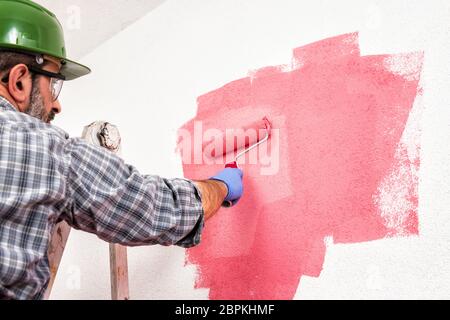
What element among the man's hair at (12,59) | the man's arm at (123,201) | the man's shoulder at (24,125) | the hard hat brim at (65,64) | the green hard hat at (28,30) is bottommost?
the man's arm at (123,201)

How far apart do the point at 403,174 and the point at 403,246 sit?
0.50 ft

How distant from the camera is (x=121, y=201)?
91cm

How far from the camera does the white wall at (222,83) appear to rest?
947 mm

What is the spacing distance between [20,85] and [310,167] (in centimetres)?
70

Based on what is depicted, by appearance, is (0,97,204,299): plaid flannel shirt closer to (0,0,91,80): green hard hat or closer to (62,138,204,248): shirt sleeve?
(62,138,204,248): shirt sleeve

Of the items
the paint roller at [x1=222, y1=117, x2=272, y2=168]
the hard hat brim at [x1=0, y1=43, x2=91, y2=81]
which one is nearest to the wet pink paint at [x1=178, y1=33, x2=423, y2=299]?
the paint roller at [x1=222, y1=117, x2=272, y2=168]

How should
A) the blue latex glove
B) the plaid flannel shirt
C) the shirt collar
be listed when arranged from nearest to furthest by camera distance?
the plaid flannel shirt
the shirt collar
the blue latex glove

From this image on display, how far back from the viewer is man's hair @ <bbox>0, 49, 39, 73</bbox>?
102 centimetres

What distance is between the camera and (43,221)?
0.85m

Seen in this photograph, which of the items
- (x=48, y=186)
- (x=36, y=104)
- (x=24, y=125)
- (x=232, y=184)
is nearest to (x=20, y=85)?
(x=36, y=104)

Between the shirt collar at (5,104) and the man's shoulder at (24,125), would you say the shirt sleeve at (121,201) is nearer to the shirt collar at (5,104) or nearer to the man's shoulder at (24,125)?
the man's shoulder at (24,125)

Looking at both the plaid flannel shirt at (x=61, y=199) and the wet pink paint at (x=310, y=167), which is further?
the wet pink paint at (x=310, y=167)

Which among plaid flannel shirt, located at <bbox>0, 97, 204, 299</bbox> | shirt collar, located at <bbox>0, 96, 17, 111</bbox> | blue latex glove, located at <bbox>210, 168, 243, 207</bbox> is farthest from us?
blue latex glove, located at <bbox>210, 168, 243, 207</bbox>

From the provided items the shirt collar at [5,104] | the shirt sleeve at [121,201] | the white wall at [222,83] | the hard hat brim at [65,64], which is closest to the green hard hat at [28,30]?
the hard hat brim at [65,64]
